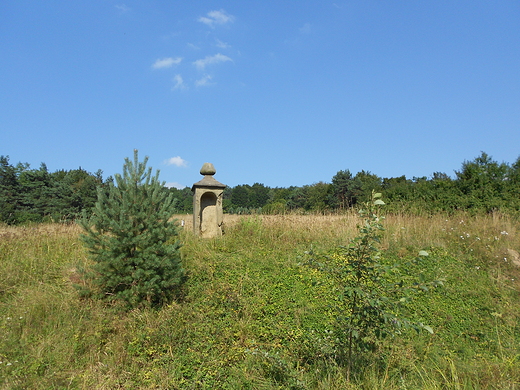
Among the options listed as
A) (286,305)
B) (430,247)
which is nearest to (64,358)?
(286,305)

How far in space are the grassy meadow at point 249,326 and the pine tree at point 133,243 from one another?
0.36 meters

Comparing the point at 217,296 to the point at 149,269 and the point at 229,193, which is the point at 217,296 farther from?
the point at 229,193

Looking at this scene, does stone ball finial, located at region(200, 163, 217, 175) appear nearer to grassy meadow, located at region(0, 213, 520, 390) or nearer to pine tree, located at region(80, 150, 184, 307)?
grassy meadow, located at region(0, 213, 520, 390)

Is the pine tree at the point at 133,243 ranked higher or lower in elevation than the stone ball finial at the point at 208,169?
lower

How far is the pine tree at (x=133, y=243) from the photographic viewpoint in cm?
498

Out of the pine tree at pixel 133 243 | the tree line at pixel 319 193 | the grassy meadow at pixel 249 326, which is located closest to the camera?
the grassy meadow at pixel 249 326

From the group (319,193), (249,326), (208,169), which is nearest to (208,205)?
(208,169)

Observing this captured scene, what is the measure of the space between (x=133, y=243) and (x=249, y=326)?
222 cm

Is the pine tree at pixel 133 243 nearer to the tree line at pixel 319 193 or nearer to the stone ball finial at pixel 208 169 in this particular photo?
the tree line at pixel 319 193

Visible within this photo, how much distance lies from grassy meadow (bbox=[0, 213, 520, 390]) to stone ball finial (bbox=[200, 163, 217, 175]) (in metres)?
2.00

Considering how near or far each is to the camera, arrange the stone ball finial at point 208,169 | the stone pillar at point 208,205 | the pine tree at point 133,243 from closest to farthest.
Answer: the pine tree at point 133,243, the stone pillar at point 208,205, the stone ball finial at point 208,169

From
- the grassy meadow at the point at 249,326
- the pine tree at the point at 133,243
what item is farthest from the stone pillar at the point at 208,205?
the pine tree at the point at 133,243

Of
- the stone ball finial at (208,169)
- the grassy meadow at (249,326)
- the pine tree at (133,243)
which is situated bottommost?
the grassy meadow at (249,326)

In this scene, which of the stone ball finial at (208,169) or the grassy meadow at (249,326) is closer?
the grassy meadow at (249,326)
